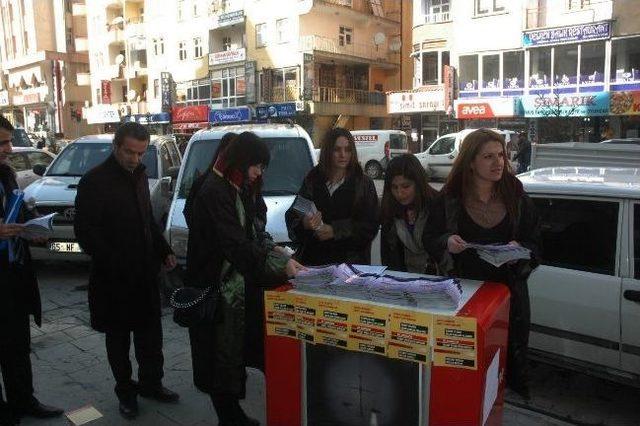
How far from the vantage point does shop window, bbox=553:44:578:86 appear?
25.5m

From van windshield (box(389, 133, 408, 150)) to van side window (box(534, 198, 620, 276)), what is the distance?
821 inches

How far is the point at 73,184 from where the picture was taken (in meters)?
7.76

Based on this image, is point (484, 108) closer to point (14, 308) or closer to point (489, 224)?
point (489, 224)

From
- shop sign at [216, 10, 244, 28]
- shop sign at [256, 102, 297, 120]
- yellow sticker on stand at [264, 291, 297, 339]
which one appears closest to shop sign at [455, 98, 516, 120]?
shop sign at [256, 102, 297, 120]

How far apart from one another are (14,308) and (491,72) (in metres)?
27.6

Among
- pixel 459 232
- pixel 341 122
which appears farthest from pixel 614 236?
pixel 341 122

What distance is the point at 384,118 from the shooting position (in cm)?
3788

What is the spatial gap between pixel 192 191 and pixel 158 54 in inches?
1729

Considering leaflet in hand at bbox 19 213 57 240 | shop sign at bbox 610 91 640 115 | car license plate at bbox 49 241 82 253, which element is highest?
shop sign at bbox 610 91 640 115

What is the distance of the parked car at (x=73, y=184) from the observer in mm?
7156

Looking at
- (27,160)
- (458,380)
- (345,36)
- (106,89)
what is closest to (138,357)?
(458,380)

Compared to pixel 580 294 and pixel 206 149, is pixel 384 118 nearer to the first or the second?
pixel 206 149

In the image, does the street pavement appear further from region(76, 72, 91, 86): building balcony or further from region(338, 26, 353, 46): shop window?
region(76, 72, 91, 86): building balcony

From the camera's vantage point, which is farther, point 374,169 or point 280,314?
point 374,169
